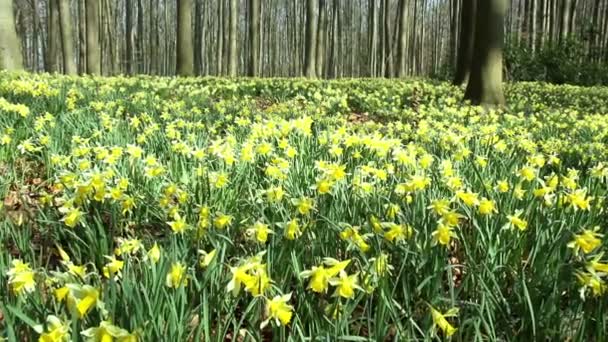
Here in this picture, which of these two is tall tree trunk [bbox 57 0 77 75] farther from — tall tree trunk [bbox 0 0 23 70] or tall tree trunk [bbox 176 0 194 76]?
tall tree trunk [bbox 0 0 23 70]

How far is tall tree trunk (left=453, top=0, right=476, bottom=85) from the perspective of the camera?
10734 millimetres

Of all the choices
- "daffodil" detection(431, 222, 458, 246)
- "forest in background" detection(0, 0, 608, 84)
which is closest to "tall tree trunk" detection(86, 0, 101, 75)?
"forest in background" detection(0, 0, 608, 84)

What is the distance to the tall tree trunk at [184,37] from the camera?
41.7 feet

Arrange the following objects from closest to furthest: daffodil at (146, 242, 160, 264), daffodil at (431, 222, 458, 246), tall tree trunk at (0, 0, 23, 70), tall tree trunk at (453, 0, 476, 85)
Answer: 1. daffodil at (146, 242, 160, 264)
2. daffodil at (431, 222, 458, 246)
3. tall tree trunk at (0, 0, 23, 70)
4. tall tree trunk at (453, 0, 476, 85)

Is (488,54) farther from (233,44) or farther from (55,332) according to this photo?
(233,44)

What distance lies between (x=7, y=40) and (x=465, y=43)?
8.41 m

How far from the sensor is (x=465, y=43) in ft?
35.8

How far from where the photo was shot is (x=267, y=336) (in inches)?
66.1

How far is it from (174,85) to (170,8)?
112 feet

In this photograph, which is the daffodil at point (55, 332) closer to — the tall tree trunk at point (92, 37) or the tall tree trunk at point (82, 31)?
the tall tree trunk at point (92, 37)

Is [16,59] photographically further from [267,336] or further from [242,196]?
[267,336]

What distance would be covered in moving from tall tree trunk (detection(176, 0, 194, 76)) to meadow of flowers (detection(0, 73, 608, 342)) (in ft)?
30.9

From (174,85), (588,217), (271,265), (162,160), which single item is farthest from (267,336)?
(174,85)

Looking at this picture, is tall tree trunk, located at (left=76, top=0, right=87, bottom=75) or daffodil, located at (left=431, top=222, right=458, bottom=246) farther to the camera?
tall tree trunk, located at (left=76, top=0, right=87, bottom=75)
